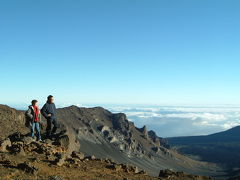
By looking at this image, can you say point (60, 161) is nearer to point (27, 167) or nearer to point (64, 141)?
point (27, 167)

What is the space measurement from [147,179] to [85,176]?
5.02m

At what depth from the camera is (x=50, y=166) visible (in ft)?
79.1

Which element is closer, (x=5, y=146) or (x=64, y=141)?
(x=5, y=146)

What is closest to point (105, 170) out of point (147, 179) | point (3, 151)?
point (147, 179)

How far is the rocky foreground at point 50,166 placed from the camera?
21.5m

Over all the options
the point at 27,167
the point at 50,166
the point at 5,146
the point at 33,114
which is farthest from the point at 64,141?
the point at 27,167

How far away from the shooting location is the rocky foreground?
70.7 feet

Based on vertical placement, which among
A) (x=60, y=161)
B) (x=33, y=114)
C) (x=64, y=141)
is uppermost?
(x=33, y=114)

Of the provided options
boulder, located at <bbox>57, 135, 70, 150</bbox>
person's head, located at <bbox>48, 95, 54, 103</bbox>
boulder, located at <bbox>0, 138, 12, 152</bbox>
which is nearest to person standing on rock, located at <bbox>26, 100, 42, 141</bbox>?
person's head, located at <bbox>48, 95, 54, 103</bbox>

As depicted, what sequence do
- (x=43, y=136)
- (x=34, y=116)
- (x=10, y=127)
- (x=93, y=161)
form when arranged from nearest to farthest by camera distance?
1. (x=93, y=161)
2. (x=34, y=116)
3. (x=43, y=136)
4. (x=10, y=127)

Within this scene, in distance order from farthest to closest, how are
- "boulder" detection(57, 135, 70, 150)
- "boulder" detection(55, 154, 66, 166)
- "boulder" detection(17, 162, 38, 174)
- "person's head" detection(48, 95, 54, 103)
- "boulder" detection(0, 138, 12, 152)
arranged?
"boulder" detection(57, 135, 70, 150) < "person's head" detection(48, 95, 54, 103) < "boulder" detection(0, 138, 12, 152) < "boulder" detection(55, 154, 66, 166) < "boulder" detection(17, 162, 38, 174)

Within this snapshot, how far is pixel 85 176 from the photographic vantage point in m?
23.5

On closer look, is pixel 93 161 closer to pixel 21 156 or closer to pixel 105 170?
pixel 105 170

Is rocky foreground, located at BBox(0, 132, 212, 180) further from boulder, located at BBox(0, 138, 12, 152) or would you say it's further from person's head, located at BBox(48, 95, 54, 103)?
person's head, located at BBox(48, 95, 54, 103)
